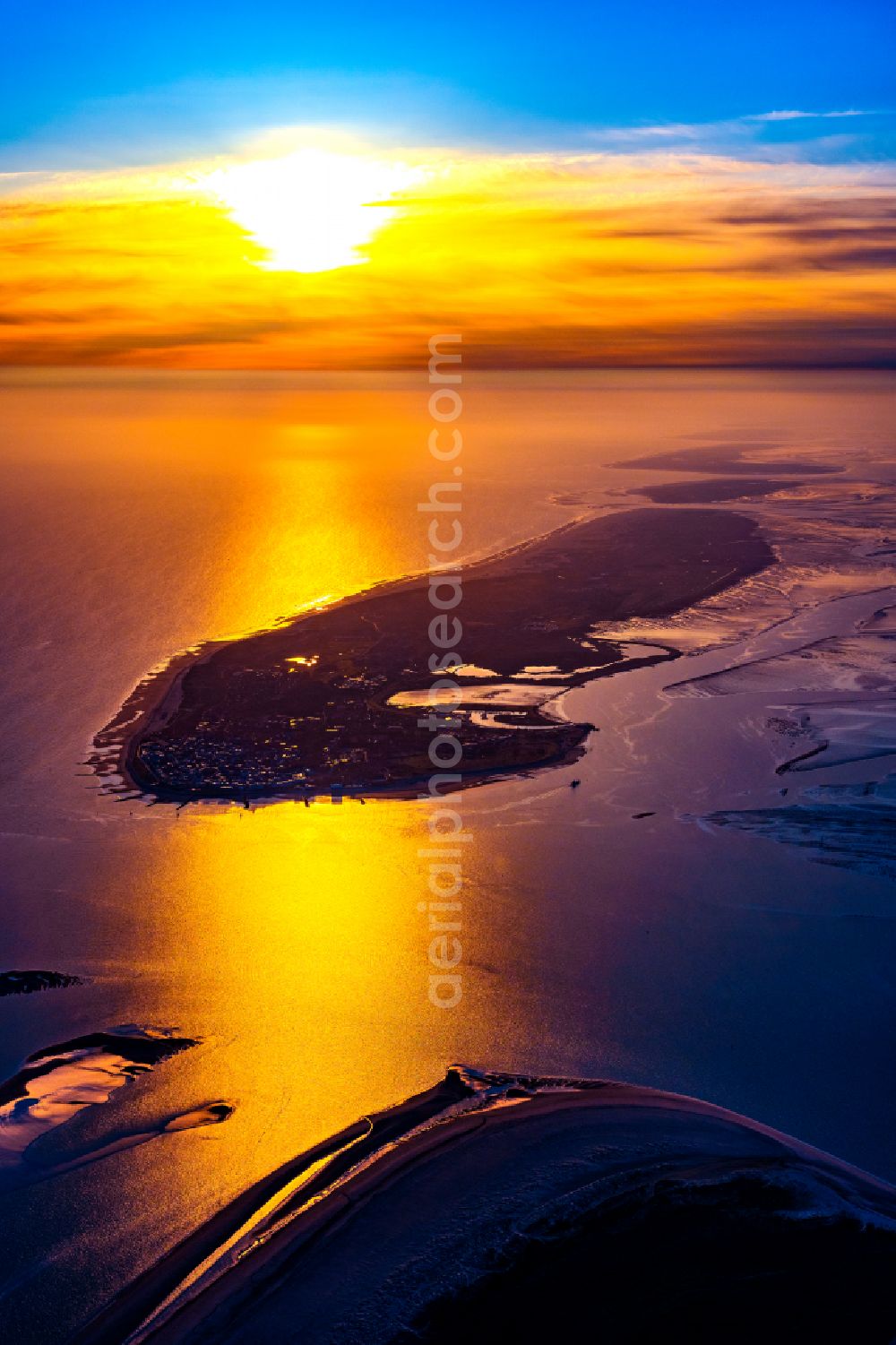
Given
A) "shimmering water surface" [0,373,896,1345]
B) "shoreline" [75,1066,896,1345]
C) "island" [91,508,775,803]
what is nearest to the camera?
"shoreline" [75,1066,896,1345]

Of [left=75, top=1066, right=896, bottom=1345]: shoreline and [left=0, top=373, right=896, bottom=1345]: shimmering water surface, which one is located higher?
[left=0, top=373, right=896, bottom=1345]: shimmering water surface

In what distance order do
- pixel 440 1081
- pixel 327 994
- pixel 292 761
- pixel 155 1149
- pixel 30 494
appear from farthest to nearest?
pixel 30 494, pixel 292 761, pixel 327 994, pixel 440 1081, pixel 155 1149

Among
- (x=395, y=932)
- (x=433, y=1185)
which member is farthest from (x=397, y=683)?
(x=433, y=1185)

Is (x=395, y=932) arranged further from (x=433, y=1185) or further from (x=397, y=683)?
(x=397, y=683)

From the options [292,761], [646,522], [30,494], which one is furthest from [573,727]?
[30,494]

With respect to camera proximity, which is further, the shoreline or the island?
the island

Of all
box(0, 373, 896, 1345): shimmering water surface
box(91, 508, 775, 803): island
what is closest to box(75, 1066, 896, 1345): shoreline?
box(0, 373, 896, 1345): shimmering water surface

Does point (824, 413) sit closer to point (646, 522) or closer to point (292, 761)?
point (646, 522)

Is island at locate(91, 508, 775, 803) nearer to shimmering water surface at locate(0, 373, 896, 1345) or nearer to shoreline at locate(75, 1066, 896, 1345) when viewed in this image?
shimmering water surface at locate(0, 373, 896, 1345)
